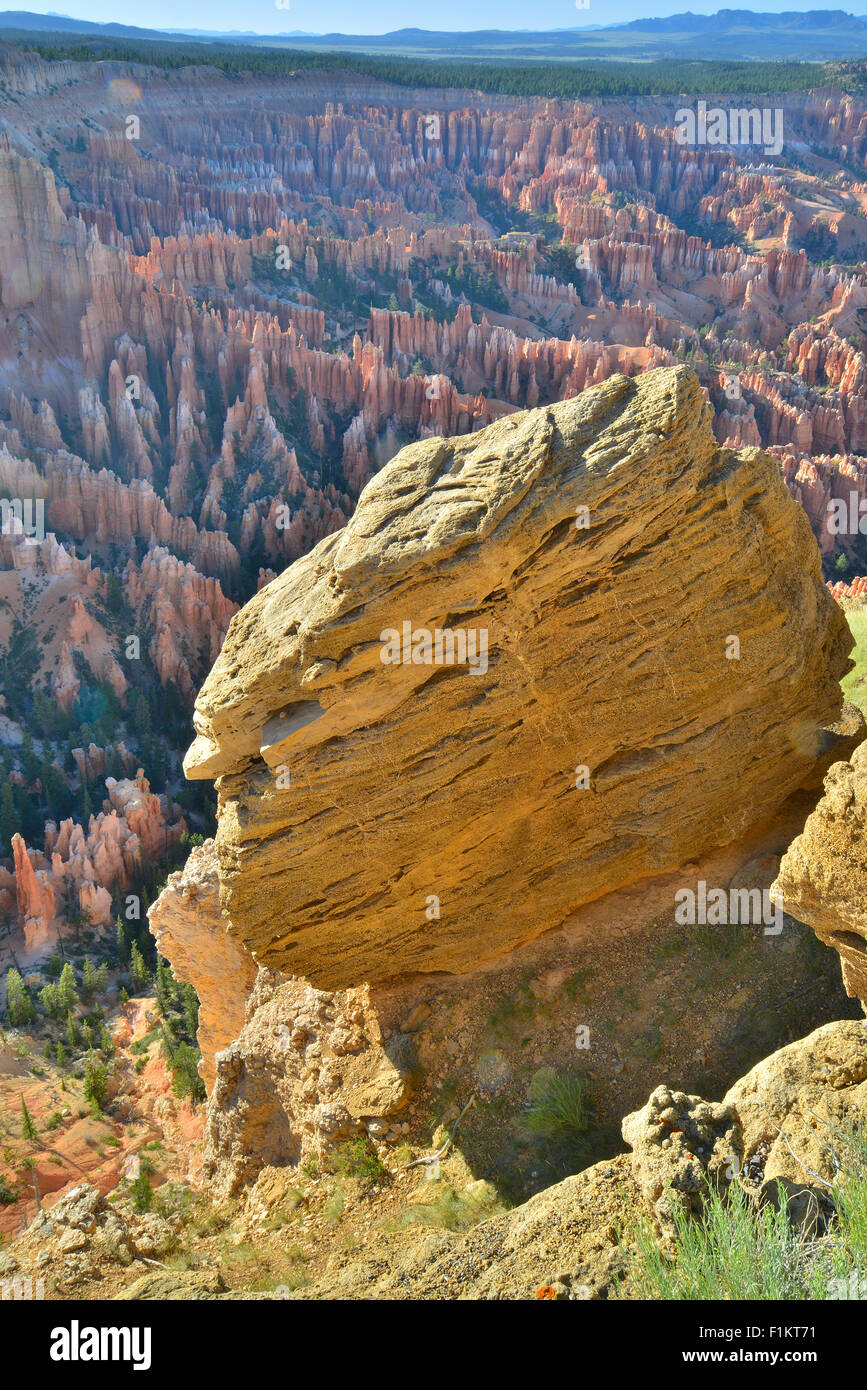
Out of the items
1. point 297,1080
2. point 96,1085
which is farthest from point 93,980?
point 297,1080

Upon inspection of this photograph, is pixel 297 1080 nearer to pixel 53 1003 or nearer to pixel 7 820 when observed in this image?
pixel 53 1003

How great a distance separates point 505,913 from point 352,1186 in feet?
8.71

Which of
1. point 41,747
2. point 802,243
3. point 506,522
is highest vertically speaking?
point 802,243

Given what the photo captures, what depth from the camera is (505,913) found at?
9.27 m

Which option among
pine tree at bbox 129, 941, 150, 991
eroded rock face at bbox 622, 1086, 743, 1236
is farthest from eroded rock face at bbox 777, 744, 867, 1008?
pine tree at bbox 129, 941, 150, 991

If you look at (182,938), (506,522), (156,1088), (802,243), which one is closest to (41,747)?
(156,1088)

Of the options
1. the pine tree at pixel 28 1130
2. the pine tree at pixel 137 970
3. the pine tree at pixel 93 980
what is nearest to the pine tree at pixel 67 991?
the pine tree at pixel 93 980

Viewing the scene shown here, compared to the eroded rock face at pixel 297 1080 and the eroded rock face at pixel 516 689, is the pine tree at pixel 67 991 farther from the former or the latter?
the eroded rock face at pixel 516 689

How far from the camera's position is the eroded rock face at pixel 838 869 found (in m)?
6.17

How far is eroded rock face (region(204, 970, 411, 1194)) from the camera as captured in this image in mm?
9148

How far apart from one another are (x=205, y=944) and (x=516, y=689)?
22.5 ft

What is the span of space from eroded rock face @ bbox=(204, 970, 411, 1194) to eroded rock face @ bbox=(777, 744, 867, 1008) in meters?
4.18

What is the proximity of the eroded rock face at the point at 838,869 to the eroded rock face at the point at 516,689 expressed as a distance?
2.20 m
